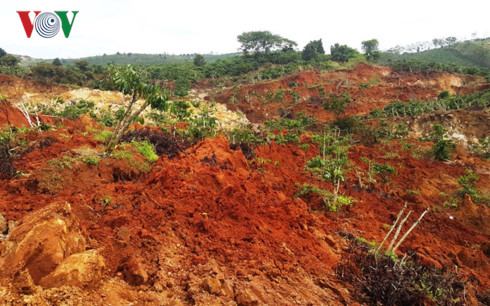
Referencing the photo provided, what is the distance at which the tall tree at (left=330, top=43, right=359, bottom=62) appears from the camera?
46250mm

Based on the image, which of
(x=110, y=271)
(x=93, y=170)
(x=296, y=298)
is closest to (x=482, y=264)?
(x=296, y=298)

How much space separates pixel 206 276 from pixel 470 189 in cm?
971

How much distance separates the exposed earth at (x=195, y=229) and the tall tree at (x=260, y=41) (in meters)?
44.1

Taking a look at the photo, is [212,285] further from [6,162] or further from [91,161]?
[6,162]

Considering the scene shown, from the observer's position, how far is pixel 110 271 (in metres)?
2.85

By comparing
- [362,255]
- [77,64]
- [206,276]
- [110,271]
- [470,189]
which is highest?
[77,64]

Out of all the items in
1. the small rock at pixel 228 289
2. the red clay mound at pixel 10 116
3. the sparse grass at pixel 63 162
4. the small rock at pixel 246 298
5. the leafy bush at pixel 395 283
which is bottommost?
the leafy bush at pixel 395 283

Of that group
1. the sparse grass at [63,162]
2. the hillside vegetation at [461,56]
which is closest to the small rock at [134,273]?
the sparse grass at [63,162]

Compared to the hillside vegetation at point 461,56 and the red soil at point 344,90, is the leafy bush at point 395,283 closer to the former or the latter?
the red soil at point 344,90

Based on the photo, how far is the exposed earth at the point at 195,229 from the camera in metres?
2.48

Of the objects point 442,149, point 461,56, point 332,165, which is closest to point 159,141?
point 332,165

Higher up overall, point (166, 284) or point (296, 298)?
point (166, 284)

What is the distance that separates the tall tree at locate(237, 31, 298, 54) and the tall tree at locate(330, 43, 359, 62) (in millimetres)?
7902

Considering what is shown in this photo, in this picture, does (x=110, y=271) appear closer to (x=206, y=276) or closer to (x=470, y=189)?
(x=206, y=276)
